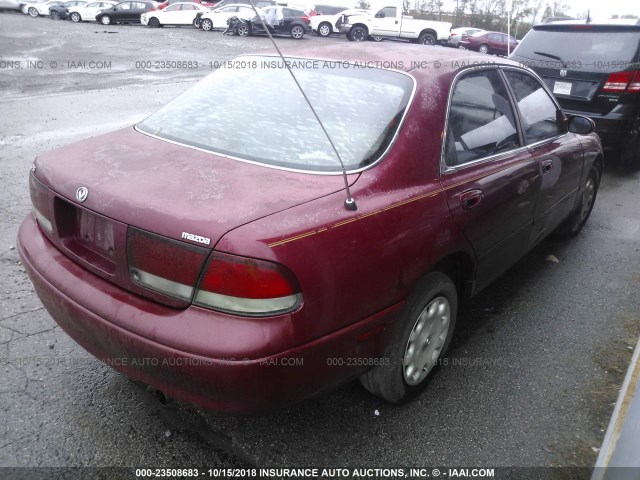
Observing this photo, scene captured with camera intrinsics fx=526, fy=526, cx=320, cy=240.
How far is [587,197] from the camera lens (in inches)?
191

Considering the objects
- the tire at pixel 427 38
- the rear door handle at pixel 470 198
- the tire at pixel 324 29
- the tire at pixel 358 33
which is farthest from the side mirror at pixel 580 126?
the tire at pixel 324 29

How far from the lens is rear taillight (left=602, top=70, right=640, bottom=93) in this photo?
6.30 metres

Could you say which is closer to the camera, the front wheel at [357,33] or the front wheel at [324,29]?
the front wheel at [357,33]

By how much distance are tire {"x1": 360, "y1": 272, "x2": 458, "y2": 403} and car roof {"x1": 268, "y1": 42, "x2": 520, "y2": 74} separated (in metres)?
1.13

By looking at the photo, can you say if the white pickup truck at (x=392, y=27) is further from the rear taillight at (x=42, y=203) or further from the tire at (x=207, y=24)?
the rear taillight at (x=42, y=203)

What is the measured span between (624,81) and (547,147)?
3.69m

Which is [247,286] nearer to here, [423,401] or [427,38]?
[423,401]

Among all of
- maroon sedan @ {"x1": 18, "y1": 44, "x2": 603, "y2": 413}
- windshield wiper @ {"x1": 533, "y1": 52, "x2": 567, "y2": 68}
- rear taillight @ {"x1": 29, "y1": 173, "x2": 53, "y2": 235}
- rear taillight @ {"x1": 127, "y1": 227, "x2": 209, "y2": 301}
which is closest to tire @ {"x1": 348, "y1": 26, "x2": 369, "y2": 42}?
windshield wiper @ {"x1": 533, "y1": 52, "x2": 567, "y2": 68}

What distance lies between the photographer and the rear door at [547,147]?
3428mm

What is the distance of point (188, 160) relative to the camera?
2.33 metres

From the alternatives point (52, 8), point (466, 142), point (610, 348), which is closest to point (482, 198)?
point (466, 142)

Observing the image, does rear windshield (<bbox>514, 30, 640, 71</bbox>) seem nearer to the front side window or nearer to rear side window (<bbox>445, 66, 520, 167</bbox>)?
rear side window (<bbox>445, 66, 520, 167</bbox>)

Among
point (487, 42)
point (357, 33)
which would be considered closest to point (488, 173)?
point (357, 33)

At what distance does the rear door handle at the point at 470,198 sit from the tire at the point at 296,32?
25.6 meters
